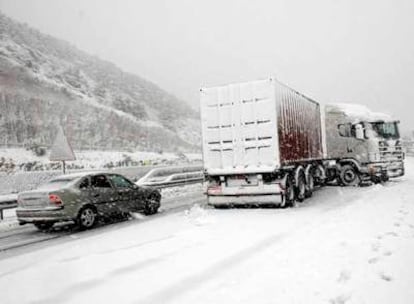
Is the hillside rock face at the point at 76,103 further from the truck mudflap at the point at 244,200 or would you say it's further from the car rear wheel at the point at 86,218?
the truck mudflap at the point at 244,200

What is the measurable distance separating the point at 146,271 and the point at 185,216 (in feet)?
17.3

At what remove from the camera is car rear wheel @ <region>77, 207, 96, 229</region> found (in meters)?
10.2

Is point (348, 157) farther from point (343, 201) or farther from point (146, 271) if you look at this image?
point (146, 271)

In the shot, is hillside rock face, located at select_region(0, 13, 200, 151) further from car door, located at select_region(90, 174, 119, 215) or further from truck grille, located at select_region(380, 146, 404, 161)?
truck grille, located at select_region(380, 146, 404, 161)

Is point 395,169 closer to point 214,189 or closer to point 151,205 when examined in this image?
point 214,189

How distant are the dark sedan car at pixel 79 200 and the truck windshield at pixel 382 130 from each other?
10.5 metres

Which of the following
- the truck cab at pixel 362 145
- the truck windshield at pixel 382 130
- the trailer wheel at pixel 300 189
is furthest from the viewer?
the truck windshield at pixel 382 130

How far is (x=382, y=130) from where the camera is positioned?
58.0 feet

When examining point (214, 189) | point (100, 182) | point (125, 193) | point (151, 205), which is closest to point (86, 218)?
point (100, 182)

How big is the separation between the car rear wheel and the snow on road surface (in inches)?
27.5

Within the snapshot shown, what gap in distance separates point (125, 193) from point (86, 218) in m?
1.59

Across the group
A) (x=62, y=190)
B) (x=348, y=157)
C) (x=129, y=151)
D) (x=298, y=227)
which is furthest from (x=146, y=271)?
(x=129, y=151)

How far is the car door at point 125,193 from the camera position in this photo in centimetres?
1144

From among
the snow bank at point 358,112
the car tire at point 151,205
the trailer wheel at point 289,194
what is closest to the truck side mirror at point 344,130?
the snow bank at point 358,112
